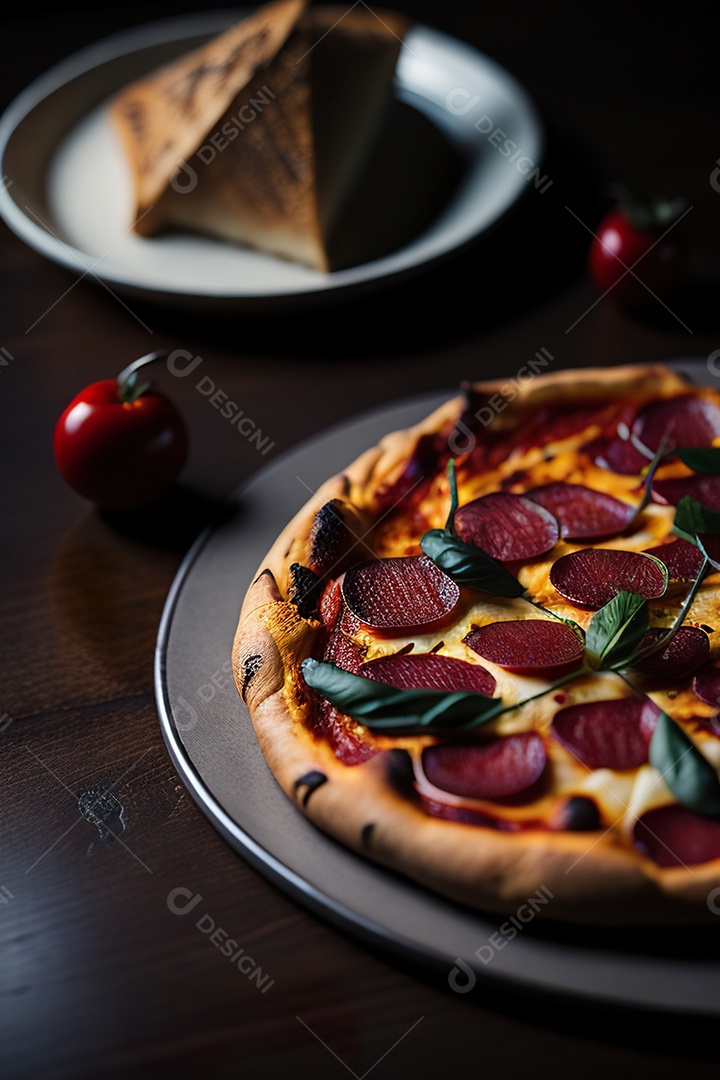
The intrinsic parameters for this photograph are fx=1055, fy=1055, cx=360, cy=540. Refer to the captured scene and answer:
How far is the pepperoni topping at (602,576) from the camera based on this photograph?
114 centimetres

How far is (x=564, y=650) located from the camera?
107cm

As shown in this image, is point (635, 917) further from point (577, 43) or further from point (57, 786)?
point (577, 43)

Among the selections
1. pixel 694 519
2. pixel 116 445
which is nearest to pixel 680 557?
pixel 694 519

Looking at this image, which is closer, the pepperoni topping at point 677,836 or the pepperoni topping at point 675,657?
the pepperoni topping at point 677,836

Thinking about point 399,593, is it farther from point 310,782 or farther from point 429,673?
point 310,782

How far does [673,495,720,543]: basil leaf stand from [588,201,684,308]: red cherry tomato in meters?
0.77

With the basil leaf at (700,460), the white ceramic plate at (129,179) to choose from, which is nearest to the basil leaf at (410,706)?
the basil leaf at (700,460)

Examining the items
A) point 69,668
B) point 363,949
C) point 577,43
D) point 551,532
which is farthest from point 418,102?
point 363,949

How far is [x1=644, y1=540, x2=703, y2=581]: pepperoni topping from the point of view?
3.84 ft

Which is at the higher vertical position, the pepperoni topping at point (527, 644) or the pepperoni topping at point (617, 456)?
the pepperoni topping at point (617, 456)

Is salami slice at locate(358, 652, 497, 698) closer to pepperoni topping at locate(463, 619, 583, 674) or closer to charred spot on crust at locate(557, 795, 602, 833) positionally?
pepperoni topping at locate(463, 619, 583, 674)

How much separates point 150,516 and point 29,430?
0.30 meters

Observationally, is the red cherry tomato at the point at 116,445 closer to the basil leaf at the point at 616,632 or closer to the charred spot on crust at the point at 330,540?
the charred spot on crust at the point at 330,540

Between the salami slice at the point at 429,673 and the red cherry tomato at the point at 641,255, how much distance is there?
0.97 metres
